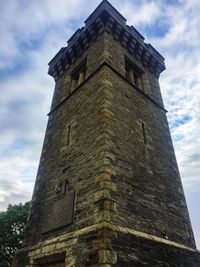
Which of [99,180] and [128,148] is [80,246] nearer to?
[99,180]

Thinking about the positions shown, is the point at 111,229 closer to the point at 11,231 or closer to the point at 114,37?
the point at 114,37

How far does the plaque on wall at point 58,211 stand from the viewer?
6332 millimetres

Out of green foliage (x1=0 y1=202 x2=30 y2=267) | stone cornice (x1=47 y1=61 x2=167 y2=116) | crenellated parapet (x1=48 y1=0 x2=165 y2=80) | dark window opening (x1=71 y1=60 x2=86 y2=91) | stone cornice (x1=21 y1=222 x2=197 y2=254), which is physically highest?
crenellated parapet (x1=48 y1=0 x2=165 y2=80)

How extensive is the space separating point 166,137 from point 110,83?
3278 millimetres

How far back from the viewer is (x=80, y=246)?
5.22 meters

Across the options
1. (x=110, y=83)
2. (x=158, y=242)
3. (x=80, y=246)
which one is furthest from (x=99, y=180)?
(x=110, y=83)

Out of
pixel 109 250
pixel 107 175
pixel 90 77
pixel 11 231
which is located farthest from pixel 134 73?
pixel 11 231

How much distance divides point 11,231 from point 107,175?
1471 cm

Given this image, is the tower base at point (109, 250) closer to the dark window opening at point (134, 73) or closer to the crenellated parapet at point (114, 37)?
the dark window opening at point (134, 73)

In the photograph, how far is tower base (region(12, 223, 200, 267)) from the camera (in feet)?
15.6

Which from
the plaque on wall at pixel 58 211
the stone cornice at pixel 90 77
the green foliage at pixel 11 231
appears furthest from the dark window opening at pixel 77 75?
the green foliage at pixel 11 231

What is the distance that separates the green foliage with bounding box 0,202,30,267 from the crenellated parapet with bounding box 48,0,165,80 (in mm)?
11212

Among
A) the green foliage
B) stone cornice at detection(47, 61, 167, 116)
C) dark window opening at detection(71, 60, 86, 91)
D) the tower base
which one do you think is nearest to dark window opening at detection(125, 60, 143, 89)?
stone cornice at detection(47, 61, 167, 116)

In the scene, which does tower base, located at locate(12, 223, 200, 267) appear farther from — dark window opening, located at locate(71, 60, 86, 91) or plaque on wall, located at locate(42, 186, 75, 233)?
dark window opening, located at locate(71, 60, 86, 91)
